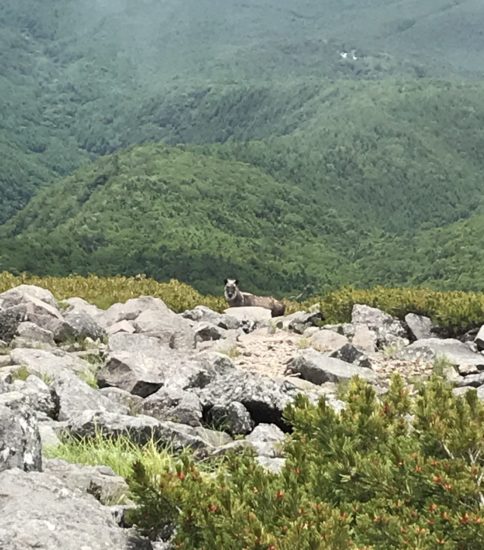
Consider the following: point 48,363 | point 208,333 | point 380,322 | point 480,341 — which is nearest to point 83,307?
point 208,333

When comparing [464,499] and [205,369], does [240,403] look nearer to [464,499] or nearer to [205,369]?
[205,369]

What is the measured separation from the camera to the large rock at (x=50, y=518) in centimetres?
501

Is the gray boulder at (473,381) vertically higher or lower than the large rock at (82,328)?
higher

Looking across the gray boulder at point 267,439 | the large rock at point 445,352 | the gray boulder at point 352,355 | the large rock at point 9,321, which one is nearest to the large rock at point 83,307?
the large rock at point 9,321

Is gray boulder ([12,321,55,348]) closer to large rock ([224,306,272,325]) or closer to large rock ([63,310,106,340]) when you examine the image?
large rock ([63,310,106,340])

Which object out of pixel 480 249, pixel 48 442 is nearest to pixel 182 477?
pixel 48 442

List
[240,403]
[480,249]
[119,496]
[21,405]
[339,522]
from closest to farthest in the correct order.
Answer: [339,522]
[119,496]
[21,405]
[240,403]
[480,249]

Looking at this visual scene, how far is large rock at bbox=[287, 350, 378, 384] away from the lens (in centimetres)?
1204

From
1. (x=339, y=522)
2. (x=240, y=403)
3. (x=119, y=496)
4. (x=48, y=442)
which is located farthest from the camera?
(x=240, y=403)

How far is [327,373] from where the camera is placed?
12.1 metres

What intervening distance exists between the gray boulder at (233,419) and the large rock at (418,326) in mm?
7441

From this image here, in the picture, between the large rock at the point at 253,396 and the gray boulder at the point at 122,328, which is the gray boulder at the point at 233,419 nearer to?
the large rock at the point at 253,396

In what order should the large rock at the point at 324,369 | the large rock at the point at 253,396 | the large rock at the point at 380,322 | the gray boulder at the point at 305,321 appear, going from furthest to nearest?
the gray boulder at the point at 305,321 < the large rock at the point at 380,322 < the large rock at the point at 324,369 < the large rock at the point at 253,396

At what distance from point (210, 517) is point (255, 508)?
0.33 m
